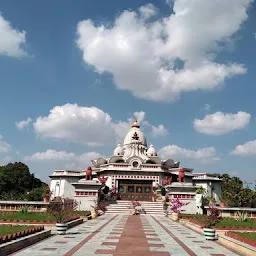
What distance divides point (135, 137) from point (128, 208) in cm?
2399

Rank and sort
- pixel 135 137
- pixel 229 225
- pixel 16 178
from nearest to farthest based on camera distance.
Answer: pixel 229 225 → pixel 135 137 → pixel 16 178

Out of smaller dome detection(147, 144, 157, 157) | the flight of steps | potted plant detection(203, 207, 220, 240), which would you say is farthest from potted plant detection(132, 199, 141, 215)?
smaller dome detection(147, 144, 157, 157)

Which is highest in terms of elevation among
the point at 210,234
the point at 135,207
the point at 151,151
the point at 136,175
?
the point at 151,151

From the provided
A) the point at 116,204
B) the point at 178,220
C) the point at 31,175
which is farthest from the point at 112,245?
the point at 31,175

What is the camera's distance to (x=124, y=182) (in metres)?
49.8

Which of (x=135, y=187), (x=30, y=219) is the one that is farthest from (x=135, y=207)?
(x=30, y=219)

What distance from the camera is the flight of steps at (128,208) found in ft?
116

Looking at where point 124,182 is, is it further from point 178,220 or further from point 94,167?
point 178,220

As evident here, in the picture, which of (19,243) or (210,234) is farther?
(210,234)

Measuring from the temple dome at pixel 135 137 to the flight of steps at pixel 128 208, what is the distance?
20.9 metres

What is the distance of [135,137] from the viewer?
59094mm

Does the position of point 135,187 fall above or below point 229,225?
above

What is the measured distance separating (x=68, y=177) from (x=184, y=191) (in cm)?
2368

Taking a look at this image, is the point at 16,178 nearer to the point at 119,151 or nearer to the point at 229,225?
the point at 119,151
